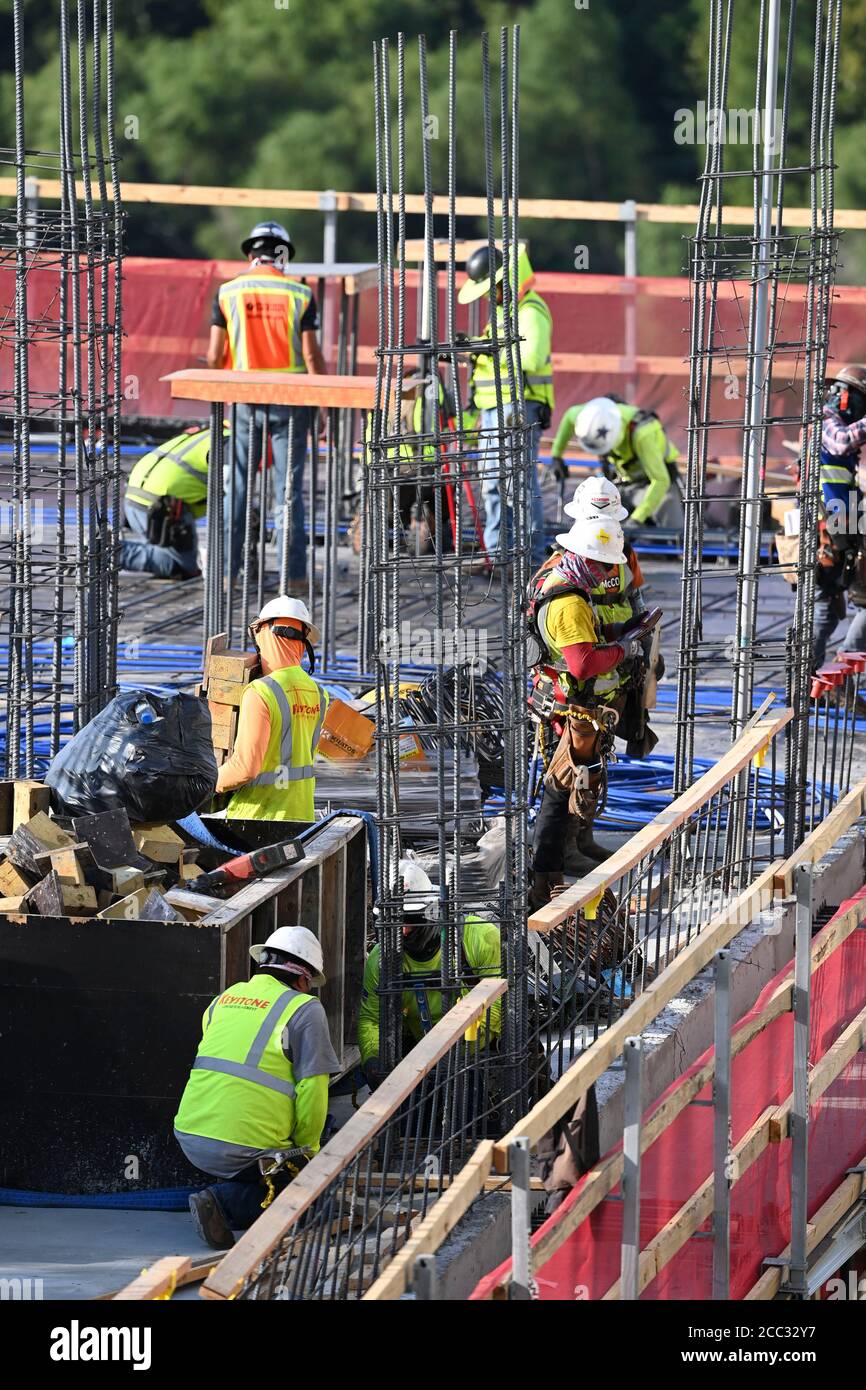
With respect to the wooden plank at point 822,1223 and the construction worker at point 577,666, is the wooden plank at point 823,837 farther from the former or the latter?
the wooden plank at point 822,1223

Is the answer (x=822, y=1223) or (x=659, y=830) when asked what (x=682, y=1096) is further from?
(x=659, y=830)

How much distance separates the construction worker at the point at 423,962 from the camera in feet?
29.6

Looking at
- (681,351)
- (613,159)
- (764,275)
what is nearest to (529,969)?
(764,275)

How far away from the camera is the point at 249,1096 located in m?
8.21

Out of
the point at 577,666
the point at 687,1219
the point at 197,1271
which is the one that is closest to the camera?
the point at 197,1271

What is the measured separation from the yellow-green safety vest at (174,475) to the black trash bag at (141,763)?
7.22 m

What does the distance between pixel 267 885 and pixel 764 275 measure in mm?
4140

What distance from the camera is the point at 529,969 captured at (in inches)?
366

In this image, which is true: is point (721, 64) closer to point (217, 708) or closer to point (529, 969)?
point (217, 708)

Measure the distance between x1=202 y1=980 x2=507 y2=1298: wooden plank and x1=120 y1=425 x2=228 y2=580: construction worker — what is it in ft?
31.6

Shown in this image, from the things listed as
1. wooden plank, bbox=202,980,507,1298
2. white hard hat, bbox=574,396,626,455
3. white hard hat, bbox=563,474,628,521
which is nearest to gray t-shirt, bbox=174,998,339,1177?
wooden plank, bbox=202,980,507,1298

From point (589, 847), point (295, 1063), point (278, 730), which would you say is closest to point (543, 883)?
point (589, 847)

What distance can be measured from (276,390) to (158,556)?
4.03m
